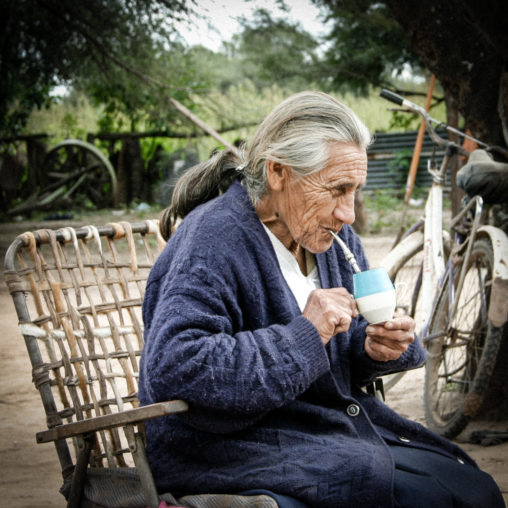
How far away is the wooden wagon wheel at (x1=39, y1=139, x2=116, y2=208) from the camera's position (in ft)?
40.1

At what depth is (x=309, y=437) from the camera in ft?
5.31

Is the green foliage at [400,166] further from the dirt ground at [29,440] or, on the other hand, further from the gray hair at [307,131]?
the gray hair at [307,131]

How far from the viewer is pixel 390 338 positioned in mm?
1712

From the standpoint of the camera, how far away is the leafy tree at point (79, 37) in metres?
7.90

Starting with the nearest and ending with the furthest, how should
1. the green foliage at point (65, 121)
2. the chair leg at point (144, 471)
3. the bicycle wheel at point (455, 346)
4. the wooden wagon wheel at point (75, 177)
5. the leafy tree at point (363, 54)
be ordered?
the chair leg at point (144, 471) → the bicycle wheel at point (455, 346) → the leafy tree at point (363, 54) → the wooden wagon wheel at point (75, 177) → the green foliage at point (65, 121)

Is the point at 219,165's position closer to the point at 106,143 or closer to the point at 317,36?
the point at 317,36

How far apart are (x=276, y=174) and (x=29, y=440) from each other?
2.47 m

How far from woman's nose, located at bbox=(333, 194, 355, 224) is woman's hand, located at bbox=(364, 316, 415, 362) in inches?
11.4

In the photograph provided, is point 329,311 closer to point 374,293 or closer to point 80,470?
point 374,293

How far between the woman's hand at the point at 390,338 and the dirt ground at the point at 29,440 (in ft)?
4.31

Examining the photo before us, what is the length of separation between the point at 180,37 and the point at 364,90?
393 cm

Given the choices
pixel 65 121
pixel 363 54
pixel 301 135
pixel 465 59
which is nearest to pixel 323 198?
pixel 301 135

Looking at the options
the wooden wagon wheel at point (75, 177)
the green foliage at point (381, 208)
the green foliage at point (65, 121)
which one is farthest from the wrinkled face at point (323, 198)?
the green foliage at point (65, 121)

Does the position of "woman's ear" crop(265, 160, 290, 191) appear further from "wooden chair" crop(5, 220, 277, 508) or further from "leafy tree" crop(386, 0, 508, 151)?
"leafy tree" crop(386, 0, 508, 151)
